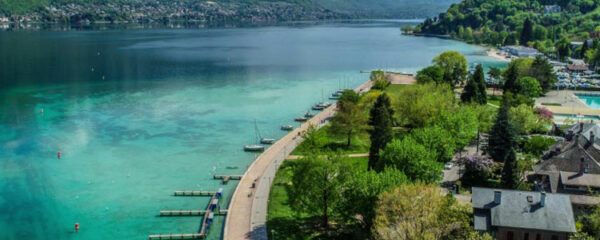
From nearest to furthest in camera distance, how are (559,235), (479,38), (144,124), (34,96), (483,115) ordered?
1. (559,235)
2. (483,115)
3. (144,124)
4. (34,96)
5. (479,38)

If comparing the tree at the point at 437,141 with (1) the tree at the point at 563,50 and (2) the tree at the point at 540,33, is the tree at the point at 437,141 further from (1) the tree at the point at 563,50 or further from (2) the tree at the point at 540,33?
(2) the tree at the point at 540,33

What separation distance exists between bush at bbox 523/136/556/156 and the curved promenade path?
75.6 ft

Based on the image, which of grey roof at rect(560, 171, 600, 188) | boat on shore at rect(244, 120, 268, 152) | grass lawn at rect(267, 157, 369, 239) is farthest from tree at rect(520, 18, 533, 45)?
grass lawn at rect(267, 157, 369, 239)

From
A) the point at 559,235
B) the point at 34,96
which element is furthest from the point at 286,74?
the point at 559,235

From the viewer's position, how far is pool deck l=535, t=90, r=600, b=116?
231ft

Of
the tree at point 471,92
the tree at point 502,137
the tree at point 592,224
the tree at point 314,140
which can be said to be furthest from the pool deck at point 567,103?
the tree at point 592,224

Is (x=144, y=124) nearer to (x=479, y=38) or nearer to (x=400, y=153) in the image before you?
(x=400, y=153)

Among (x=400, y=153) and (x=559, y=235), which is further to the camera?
(x=400, y=153)

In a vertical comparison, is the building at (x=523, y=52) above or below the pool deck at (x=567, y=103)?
above

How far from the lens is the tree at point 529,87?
252 feet

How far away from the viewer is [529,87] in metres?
78.4

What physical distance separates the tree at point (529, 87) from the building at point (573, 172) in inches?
1206

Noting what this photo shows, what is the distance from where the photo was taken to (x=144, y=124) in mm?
66875

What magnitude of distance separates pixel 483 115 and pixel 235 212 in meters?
32.9
